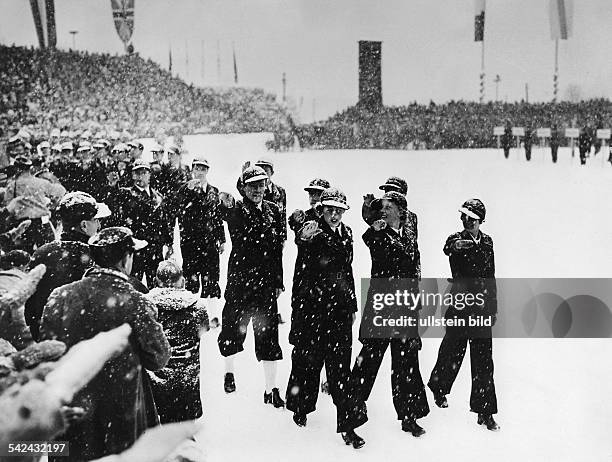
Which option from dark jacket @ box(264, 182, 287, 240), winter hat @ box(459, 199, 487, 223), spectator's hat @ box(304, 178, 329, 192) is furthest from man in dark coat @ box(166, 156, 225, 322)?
winter hat @ box(459, 199, 487, 223)

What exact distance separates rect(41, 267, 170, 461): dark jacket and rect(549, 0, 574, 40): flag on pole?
422 centimetres

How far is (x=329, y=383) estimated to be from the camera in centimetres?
299

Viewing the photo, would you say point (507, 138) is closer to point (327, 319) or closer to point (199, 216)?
point (199, 216)

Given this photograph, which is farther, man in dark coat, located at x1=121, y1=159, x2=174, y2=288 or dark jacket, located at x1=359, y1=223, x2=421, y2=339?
man in dark coat, located at x1=121, y1=159, x2=174, y2=288

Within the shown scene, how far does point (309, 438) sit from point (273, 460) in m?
0.24

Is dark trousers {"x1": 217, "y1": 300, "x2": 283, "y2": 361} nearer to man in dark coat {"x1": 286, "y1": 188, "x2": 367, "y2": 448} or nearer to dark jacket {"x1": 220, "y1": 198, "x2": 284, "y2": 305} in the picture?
dark jacket {"x1": 220, "y1": 198, "x2": 284, "y2": 305}

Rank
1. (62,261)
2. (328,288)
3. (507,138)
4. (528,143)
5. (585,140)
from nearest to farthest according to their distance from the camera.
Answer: (62,261)
(328,288)
(585,140)
(528,143)
(507,138)

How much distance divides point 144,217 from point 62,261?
2090 millimetres

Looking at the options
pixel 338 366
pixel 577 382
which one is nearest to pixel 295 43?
pixel 338 366

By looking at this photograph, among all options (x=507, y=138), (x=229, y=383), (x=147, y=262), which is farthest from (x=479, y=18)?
(x=507, y=138)

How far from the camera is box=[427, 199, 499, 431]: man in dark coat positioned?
3086mm

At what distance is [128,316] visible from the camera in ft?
6.41

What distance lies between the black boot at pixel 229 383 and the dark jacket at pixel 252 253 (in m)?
0.43

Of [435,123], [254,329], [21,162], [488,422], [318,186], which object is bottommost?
[488,422]
